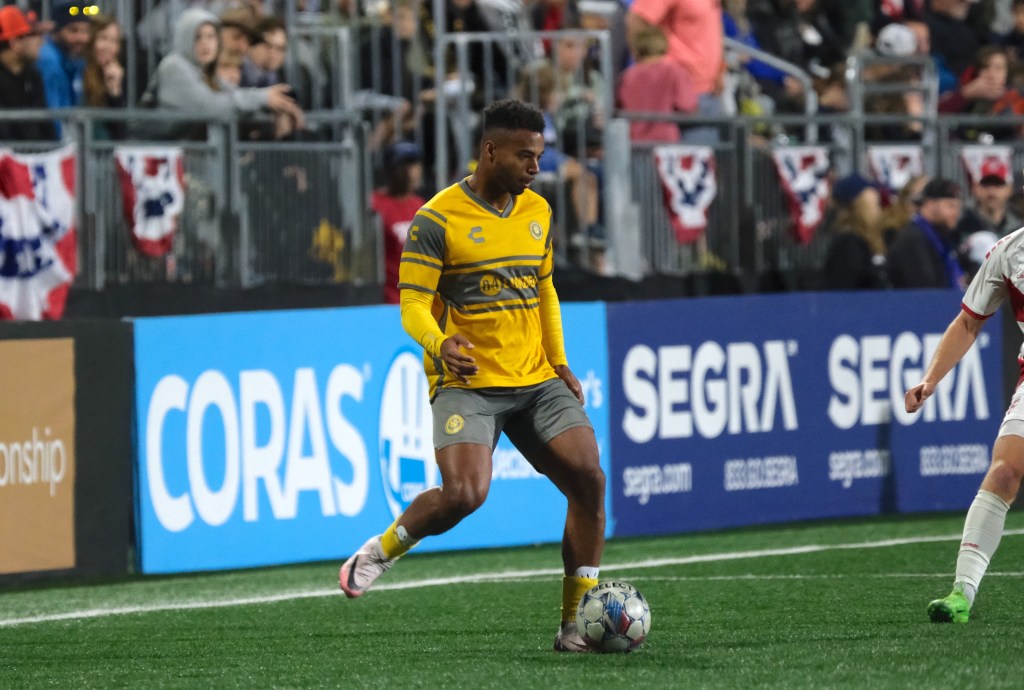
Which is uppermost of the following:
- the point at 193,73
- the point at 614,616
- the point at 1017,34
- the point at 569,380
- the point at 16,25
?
the point at 1017,34

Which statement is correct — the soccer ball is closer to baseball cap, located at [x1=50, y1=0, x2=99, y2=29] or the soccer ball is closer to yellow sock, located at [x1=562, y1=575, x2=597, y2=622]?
yellow sock, located at [x1=562, y1=575, x2=597, y2=622]

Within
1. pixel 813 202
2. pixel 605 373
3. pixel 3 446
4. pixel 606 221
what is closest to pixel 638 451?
pixel 605 373

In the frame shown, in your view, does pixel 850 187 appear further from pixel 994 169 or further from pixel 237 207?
pixel 237 207

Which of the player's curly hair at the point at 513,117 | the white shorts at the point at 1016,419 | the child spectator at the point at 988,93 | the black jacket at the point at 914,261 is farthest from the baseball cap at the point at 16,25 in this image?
the child spectator at the point at 988,93

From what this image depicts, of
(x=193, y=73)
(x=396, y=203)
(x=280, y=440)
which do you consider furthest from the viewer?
(x=396, y=203)

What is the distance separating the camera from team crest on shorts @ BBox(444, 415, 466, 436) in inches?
312

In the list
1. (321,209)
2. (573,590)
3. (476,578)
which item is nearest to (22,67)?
(321,209)

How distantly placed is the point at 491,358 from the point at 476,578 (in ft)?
12.6

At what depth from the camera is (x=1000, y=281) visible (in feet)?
28.6

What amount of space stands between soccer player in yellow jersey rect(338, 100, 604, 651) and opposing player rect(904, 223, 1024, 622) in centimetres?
158

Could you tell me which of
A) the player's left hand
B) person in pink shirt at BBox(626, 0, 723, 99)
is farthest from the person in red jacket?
the player's left hand

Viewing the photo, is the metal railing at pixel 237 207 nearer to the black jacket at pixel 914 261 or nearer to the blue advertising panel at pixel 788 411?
the blue advertising panel at pixel 788 411

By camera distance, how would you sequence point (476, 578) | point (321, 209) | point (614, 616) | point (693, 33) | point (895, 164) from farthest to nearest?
point (895, 164) → point (693, 33) → point (321, 209) → point (476, 578) → point (614, 616)

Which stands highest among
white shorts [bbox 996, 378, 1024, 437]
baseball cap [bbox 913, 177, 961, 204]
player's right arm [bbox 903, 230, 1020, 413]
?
baseball cap [bbox 913, 177, 961, 204]
